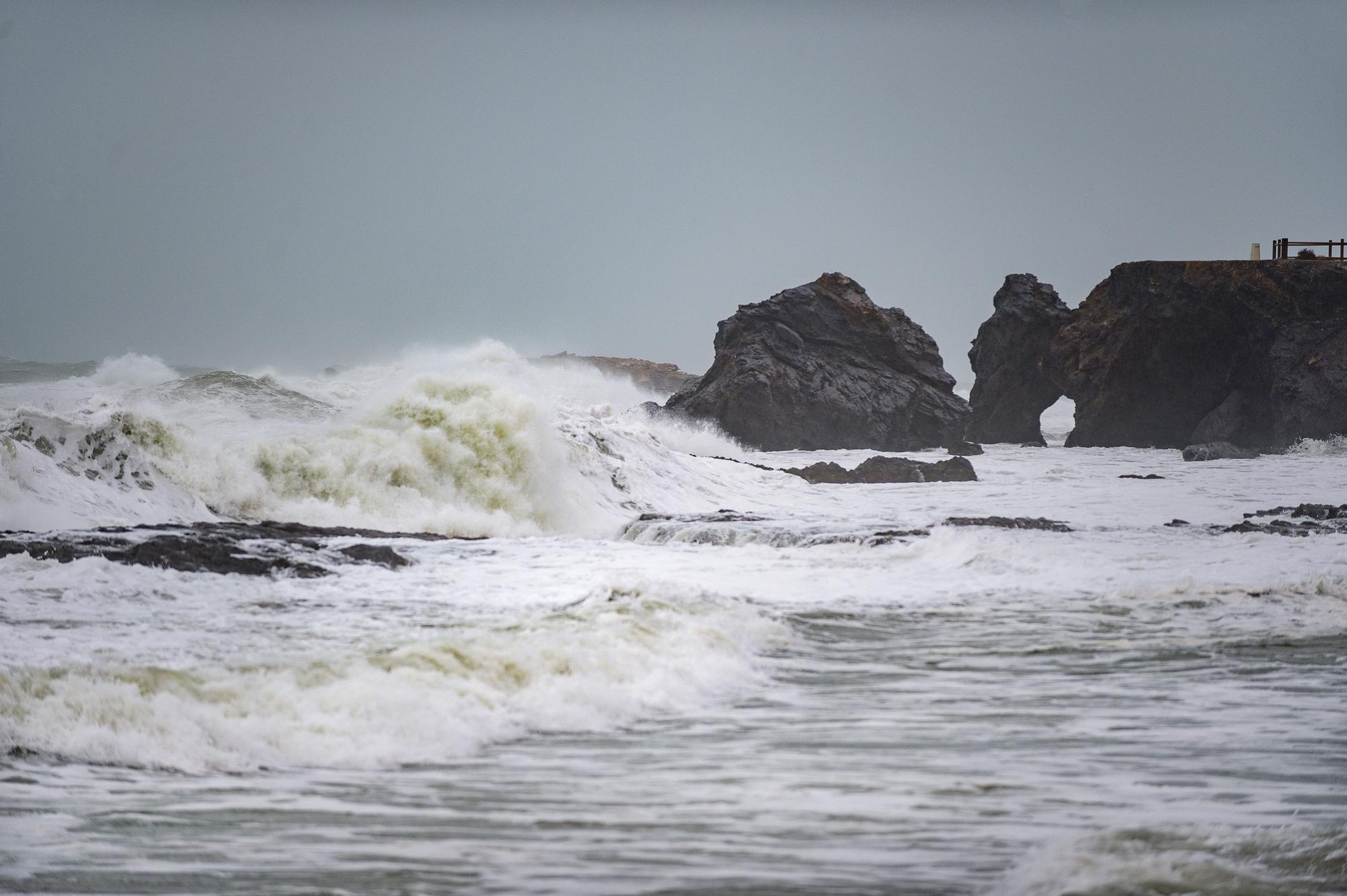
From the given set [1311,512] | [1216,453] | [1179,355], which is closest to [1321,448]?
[1216,453]

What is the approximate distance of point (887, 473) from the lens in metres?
23.7

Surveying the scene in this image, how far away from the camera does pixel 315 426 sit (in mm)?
16594

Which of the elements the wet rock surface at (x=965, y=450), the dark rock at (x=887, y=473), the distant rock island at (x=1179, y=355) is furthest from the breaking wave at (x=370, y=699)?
the distant rock island at (x=1179, y=355)

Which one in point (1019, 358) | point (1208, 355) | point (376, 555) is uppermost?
point (1019, 358)

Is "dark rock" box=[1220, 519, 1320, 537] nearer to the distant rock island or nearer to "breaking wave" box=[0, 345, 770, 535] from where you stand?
"breaking wave" box=[0, 345, 770, 535]

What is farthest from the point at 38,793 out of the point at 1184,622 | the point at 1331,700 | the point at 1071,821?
the point at 1184,622

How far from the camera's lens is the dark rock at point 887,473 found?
77.3ft

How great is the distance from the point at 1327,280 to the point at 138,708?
36.6 m

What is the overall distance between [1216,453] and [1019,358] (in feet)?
38.8

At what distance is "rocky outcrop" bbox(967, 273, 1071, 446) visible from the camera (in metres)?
41.2

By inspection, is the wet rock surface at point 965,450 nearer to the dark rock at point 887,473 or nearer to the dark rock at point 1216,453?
the dark rock at point 1216,453

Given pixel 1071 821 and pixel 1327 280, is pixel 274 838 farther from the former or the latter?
pixel 1327 280

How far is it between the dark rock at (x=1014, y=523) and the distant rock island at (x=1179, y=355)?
2281 cm

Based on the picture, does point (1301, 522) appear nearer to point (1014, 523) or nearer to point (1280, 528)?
point (1280, 528)
